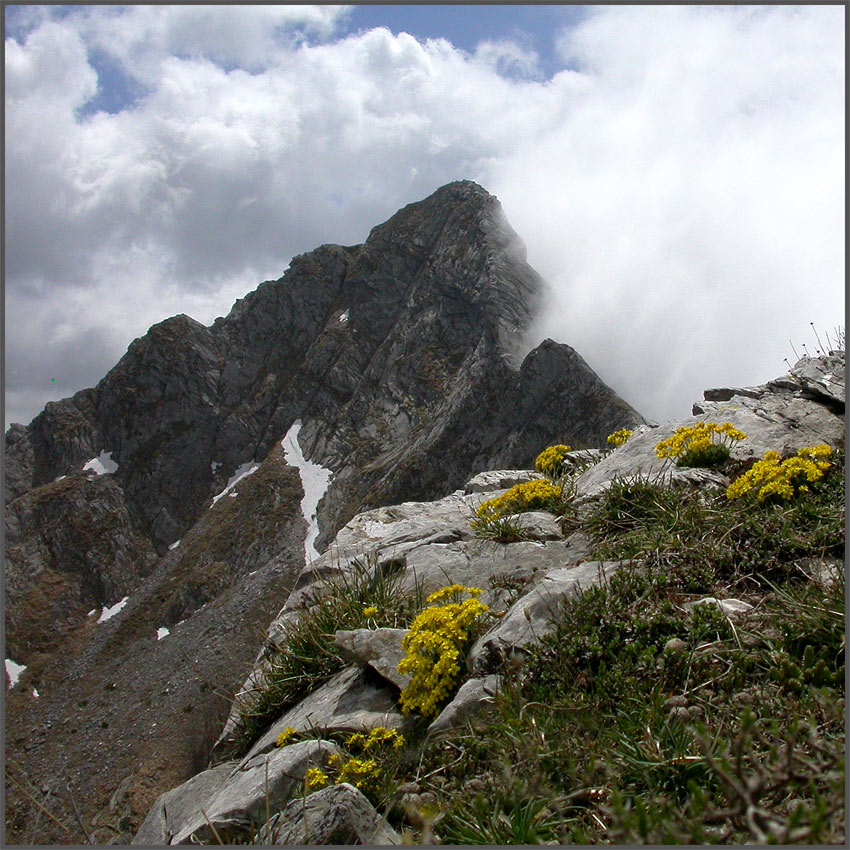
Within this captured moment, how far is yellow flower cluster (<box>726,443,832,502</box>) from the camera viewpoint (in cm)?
646

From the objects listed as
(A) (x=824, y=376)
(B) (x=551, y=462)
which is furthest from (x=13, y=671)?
(A) (x=824, y=376)

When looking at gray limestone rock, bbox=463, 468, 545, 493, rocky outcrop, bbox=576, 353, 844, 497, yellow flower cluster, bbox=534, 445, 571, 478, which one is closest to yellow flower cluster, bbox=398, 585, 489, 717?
rocky outcrop, bbox=576, 353, 844, 497

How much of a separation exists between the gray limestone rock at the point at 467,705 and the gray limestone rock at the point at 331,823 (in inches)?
36.8

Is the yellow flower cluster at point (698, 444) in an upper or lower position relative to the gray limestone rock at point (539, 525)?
upper

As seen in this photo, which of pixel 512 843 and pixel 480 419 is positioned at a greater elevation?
pixel 480 419

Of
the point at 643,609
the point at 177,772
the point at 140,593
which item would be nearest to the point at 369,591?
the point at 643,609

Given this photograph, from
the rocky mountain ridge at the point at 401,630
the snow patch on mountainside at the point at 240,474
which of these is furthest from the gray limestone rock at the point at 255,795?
the snow patch on mountainside at the point at 240,474

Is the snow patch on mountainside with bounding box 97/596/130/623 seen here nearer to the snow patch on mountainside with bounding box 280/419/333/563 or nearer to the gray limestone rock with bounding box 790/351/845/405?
the snow patch on mountainside with bounding box 280/419/333/563

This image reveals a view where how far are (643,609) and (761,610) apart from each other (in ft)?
3.11

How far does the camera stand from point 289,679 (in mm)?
7273

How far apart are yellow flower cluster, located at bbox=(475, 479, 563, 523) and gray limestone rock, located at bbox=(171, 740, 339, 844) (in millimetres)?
4658

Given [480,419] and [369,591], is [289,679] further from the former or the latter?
[480,419]

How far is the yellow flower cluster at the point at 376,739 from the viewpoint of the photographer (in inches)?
197

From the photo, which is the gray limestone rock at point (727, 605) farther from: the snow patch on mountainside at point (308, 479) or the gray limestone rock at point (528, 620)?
the snow patch on mountainside at point (308, 479)
